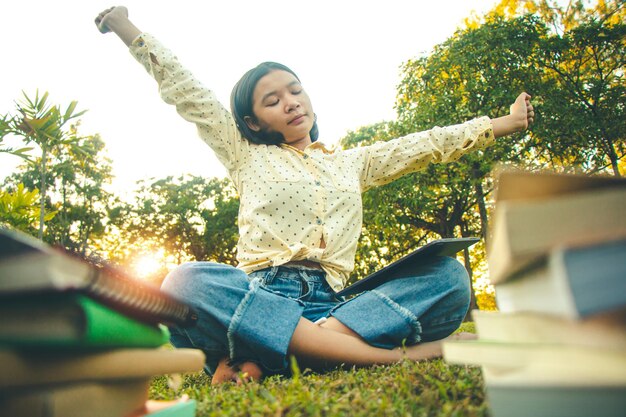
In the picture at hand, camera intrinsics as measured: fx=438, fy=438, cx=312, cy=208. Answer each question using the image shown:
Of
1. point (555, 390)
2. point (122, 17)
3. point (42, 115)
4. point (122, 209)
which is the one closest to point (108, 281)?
point (555, 390)

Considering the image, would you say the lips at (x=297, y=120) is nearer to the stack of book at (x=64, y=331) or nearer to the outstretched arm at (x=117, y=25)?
the outstretched arm at (x=117, y=25)

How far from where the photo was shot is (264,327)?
1651 mm

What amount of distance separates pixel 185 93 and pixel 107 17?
21.0 inches

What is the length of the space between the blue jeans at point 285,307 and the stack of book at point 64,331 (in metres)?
0.89

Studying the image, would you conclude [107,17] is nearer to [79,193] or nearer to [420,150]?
[420,150]

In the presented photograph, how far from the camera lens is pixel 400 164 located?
99.3 inches

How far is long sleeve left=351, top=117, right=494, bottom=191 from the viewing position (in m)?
2.38

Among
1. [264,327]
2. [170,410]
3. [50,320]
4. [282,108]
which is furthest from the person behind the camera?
[282,108]

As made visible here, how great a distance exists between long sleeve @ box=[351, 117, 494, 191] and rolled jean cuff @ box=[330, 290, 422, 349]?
0.91 m

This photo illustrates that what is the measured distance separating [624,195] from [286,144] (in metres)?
2.13

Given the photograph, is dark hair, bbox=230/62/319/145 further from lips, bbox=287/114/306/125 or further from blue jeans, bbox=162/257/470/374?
blue jeans, bbox=162/257/470/374

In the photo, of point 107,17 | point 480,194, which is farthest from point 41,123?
point 480,194

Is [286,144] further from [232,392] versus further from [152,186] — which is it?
[152,186]

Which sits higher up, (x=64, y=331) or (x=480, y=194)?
(x=480, y=194)
